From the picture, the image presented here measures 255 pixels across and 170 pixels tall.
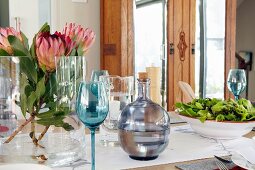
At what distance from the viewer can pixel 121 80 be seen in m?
1.28

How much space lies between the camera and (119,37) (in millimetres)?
2930

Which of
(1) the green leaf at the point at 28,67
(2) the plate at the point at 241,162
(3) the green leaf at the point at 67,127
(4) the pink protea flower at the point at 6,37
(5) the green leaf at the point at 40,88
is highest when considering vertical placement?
(4) the pink protea flower at the point at 6,37

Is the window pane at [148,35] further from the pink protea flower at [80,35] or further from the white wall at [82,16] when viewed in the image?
the pink protea flower at [80,35]

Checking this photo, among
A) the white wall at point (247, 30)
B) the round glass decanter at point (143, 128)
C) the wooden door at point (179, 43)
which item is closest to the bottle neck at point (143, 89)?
the round glass decanter at point (143, 128)

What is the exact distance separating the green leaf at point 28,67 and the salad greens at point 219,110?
575 mm

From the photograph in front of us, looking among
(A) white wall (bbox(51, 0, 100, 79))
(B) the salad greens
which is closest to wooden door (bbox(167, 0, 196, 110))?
(A) white wall (bbox(51, 0, 100, 79))

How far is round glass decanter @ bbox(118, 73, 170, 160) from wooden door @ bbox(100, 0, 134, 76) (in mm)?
1819

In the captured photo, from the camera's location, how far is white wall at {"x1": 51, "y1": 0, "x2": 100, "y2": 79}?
310cm

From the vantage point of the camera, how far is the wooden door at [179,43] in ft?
10.2

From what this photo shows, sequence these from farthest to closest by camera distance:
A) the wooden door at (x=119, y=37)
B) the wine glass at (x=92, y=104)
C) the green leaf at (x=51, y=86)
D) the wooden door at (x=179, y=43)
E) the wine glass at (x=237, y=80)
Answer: the wooden door at (x=179, y=43)
the wooden door at (x=119, y=37)
the wine glass at (x=237, y=80)
the green leaf at (x=51, y=86)
the wine glass at (x=92, y=104)

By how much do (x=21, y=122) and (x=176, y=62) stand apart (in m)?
2.26

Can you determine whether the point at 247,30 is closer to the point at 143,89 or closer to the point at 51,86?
the point at 143,89

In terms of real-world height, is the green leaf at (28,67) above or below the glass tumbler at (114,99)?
above

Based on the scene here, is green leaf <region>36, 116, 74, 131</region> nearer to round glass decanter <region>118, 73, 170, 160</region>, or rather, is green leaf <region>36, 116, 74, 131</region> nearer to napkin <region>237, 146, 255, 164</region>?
round glass decanter <region>118, 73, 170, 160</region>
